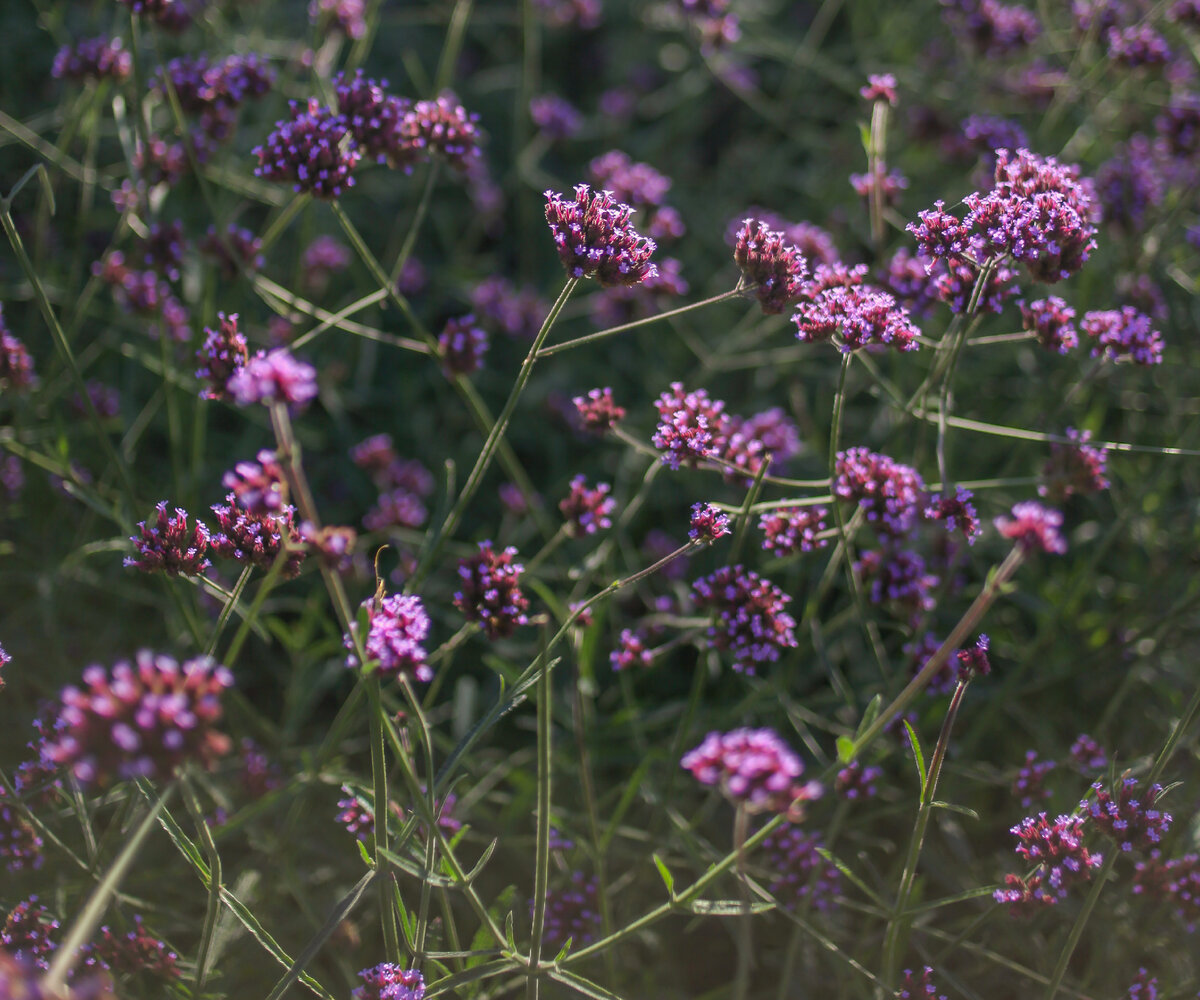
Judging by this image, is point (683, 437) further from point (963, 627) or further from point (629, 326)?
point (963, 627)

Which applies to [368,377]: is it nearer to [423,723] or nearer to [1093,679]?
[423,723]

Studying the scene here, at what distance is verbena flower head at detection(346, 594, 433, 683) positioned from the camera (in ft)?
5.91

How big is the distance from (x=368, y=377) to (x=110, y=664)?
4.91ft

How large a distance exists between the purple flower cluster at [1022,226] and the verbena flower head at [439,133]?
1287 mm

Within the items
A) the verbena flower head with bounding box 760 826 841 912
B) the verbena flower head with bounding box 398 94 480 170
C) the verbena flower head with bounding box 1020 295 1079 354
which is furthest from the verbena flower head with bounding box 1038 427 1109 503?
the verbena flower head with bounding box 398 94 480 170

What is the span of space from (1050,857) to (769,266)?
1483mm

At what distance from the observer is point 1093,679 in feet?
11.2

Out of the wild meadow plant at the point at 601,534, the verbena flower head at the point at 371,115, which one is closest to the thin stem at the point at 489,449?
the wild meadow plant at the point at 601,534

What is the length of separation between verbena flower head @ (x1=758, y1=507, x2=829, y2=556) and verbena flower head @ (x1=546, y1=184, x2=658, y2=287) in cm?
76

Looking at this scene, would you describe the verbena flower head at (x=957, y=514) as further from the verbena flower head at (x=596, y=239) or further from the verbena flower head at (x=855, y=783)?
the verbena flower head at (x=596, y=239)

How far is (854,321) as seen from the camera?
2.23 m

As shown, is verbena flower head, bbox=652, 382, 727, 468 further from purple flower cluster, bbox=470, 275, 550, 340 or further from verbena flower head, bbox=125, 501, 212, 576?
purple flower cluster, bbox=470, 275, 550, 340

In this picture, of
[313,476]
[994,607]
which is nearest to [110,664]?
[313,476]

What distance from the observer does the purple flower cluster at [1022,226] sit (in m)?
2.18
